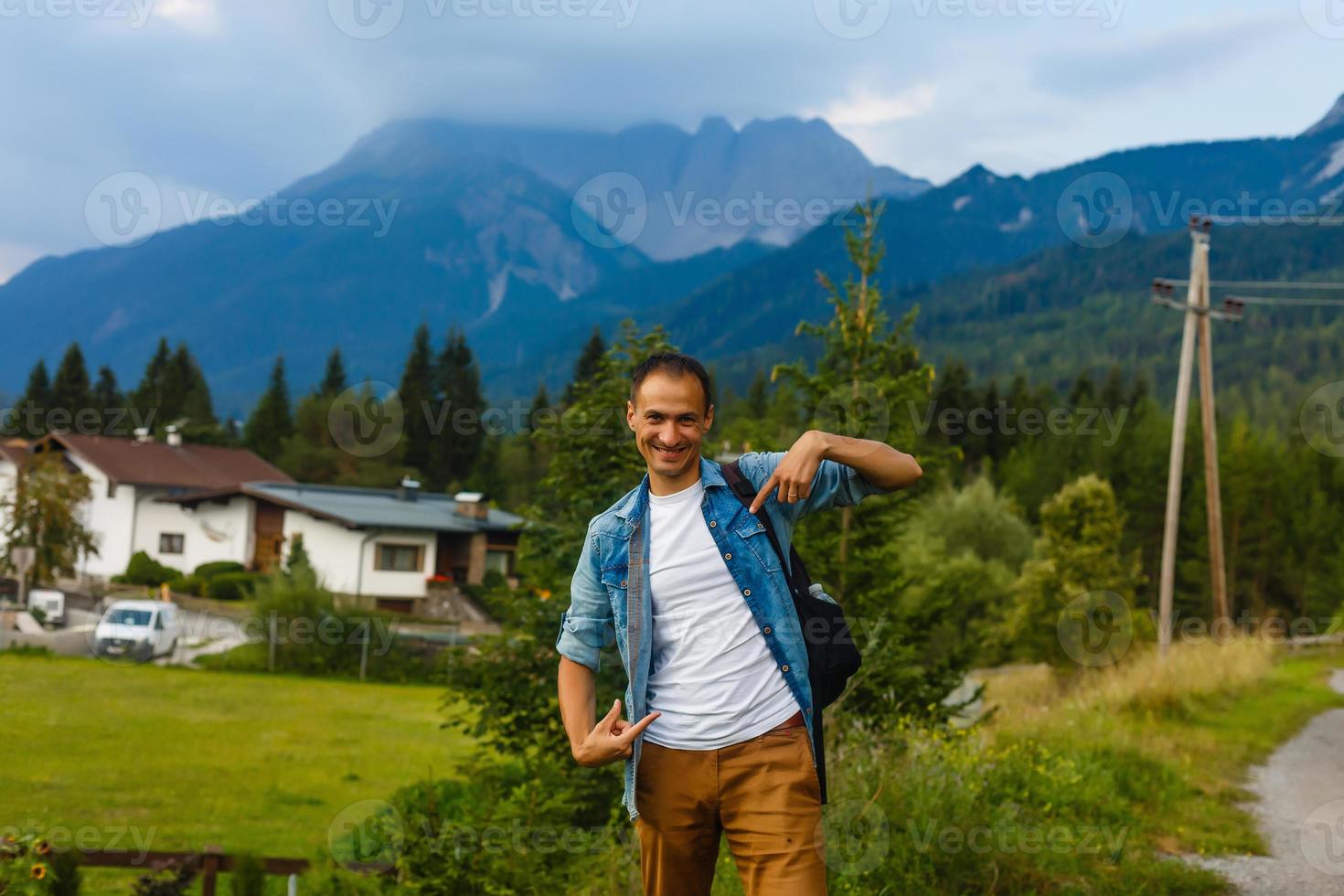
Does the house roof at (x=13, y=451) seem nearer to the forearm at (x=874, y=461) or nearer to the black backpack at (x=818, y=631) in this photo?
the black backpack at (x=818, y=631)

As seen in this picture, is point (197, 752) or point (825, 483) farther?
point (197, 752)

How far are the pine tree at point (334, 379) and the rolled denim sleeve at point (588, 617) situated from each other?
91.5 metres

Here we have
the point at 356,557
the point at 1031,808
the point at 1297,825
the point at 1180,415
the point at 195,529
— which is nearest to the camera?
the point at 1031,808

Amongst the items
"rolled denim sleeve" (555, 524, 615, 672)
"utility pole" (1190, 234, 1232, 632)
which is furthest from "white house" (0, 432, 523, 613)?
"rolled denim sleeve" (555, 524, 615, 672)

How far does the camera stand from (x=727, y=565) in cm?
375

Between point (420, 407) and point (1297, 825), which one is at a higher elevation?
point (420, 407)

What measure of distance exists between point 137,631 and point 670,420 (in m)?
31.8

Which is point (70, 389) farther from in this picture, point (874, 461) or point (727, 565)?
point (874, 461)

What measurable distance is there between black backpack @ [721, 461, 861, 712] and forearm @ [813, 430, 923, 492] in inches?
13.0

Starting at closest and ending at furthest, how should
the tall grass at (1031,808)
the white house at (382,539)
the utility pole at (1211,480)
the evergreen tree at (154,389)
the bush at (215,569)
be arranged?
the tall grass at (1031,808), the utility pole at (1211,480), the white house at (382,539), the bush at (215,569), the evergreen tree at (154,389)

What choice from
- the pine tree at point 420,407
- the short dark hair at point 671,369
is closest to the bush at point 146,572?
the pine tree at point 420,407

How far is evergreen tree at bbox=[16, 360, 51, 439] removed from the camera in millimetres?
80250

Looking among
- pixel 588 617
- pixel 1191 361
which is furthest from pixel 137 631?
pixel 588 617

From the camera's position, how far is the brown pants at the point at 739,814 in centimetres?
360
